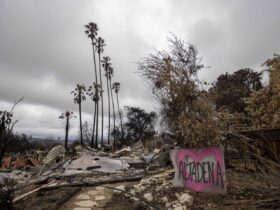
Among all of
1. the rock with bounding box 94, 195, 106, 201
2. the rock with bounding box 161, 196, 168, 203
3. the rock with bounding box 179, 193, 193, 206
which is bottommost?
the rock with bounding box 94, 195, 106, 201

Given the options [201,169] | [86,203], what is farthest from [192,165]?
[86,203]

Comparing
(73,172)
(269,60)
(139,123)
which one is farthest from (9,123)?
(139,123)

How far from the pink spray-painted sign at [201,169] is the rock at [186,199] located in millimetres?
369

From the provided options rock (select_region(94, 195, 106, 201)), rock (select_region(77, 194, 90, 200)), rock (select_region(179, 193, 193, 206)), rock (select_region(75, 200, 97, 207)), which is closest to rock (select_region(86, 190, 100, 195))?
rock (select_region(77, 194, 90, 200))

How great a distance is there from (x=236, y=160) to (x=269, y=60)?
27.1 ft

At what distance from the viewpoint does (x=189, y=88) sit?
7805 millimetres

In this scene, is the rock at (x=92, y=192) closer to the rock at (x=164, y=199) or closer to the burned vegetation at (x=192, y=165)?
the burned vegetation at (x=192, y=165)

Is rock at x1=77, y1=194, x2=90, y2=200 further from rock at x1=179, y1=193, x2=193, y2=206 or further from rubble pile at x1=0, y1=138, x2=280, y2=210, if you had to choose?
rock at x1=179, y1=193, x2=193, y2=206

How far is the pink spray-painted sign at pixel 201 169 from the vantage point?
20.2 feet

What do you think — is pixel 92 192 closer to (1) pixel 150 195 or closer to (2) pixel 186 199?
(1) pixel 150 195

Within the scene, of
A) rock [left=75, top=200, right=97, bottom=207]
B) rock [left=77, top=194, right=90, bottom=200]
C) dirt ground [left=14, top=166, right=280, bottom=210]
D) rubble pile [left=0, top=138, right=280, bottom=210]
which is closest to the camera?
dirt ground [left=14, top=166, right=280, bottom=210]

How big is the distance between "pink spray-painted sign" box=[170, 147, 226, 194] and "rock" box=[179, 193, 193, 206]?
14.5 inches

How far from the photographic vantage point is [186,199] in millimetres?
6199

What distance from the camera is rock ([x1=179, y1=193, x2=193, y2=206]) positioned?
6.09m
